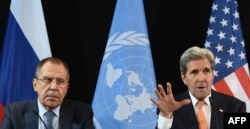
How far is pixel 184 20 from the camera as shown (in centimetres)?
398

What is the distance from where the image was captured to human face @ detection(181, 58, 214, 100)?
2.57m

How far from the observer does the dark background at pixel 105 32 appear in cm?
393

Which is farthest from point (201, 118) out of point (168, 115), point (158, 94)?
point (158, 94)

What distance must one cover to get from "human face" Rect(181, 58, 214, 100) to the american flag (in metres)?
0.98

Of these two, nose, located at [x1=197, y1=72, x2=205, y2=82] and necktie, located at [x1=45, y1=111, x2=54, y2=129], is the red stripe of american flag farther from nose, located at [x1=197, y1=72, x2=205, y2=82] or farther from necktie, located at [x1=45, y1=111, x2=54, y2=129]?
necktie, located at [x1=45, y1=111, x2=54, y2=129]

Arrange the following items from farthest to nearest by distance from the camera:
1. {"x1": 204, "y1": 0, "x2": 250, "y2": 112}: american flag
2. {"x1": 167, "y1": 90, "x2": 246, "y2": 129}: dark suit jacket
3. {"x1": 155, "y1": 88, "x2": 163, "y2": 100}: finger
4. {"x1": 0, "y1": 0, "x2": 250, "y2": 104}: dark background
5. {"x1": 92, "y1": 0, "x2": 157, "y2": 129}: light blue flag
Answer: {"x1": 0, "y1": 0, "x2": 250, "y2": 104}: dark background → {"x1": 204, "y1": 0, "x2": 250, "y2": 112}: american flag → {"x1": 92, "y1": 0, "x2": 157, "y2": 129}: light blue flag → {"x1": 167, "y1": 90, "x2": 246, "y2": 129}: dark suit jacket → {"x1": 155, "y1": 88, "x2": 163, "y2": 100}: finger

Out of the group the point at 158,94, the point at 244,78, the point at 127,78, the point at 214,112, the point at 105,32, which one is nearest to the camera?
the point at 158,94

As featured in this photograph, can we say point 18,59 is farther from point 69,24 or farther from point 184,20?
point 184,20

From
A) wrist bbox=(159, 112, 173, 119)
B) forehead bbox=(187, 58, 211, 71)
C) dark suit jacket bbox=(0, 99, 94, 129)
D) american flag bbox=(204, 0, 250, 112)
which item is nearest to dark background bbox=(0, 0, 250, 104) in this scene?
american flag bbox=(204, 0, 250, 112)

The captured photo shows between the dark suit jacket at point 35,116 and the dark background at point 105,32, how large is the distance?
1274mm

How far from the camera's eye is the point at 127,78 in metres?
3.39

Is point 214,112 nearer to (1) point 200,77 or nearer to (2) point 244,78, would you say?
(1) point 200,77

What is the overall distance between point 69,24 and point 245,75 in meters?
1.81

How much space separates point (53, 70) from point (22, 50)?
1012mm
